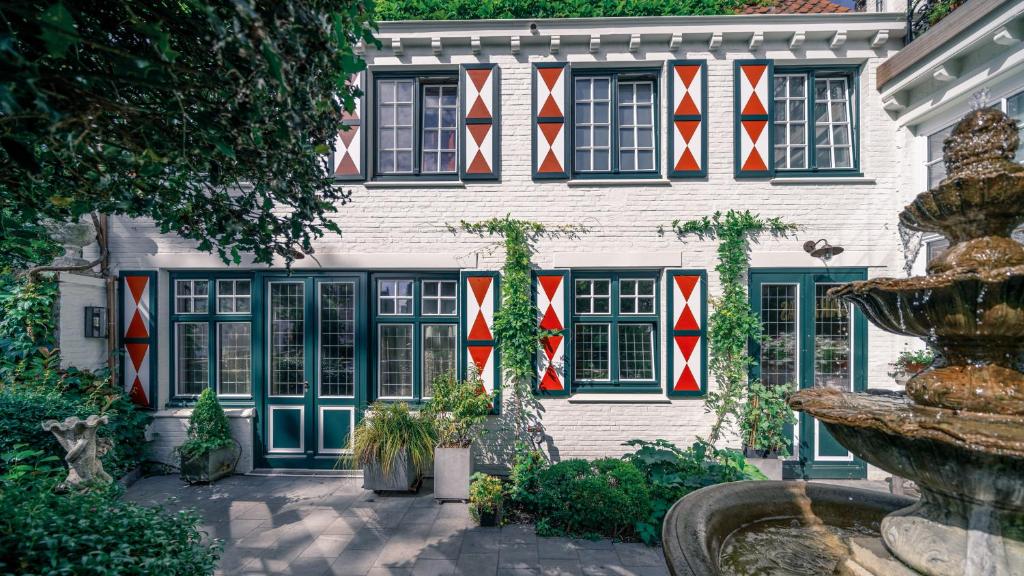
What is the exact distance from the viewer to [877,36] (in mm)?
5488

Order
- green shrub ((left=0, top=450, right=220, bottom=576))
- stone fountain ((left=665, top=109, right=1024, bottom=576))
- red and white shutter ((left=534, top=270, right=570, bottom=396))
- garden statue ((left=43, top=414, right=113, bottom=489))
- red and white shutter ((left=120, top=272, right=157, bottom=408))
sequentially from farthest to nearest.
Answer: red and white shutter ((left=120, top=272, right=157, bottom=408)) < red and white shutter ((left=534, top=270, right=570, bottom=396)) < garden statue ((left=43, top=414, right=113, bottom=489)) < green shrub ((left=0, top=450, right=220, bottom=576)) < stone fountain ((left=665, top=109, right=1024, bottom=576))

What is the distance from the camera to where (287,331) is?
594cm

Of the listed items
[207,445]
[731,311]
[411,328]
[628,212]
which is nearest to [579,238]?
[628,212]

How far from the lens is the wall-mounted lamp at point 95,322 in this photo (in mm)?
5535

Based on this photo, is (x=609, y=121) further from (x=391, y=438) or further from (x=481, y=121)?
(x=391, y=438)

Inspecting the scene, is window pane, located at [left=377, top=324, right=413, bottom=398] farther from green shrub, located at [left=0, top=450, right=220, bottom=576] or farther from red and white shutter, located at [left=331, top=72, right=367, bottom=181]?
green shrub, located at [left=0, top=450, right=220, bottom=576]

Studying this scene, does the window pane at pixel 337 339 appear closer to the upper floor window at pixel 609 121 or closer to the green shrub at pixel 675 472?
the upper floor window at pixel 609 121

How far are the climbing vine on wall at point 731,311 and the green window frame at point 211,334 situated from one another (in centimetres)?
595

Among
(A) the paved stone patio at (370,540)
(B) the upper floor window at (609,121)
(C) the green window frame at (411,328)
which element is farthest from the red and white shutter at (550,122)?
(A) the paved stone patio at (370,540)

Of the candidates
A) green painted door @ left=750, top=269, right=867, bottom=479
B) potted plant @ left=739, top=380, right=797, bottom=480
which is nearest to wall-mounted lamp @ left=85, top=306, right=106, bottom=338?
potted plant @ left=739, top=380, right=797, bottom=480

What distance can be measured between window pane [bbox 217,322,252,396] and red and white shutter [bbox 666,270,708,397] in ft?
18.6

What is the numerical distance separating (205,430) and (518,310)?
13.6 feet

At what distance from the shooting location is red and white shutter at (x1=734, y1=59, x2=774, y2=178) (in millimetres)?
5625

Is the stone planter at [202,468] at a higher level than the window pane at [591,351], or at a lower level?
lower
